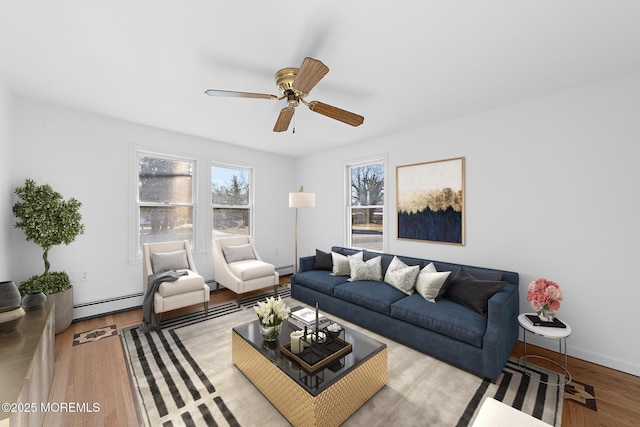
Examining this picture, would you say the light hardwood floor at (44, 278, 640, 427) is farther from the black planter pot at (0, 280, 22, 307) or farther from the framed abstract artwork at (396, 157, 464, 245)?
the framed abstract artwork at (396, 157, 464, 245)

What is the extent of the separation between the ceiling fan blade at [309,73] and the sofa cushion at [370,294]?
7.78ft

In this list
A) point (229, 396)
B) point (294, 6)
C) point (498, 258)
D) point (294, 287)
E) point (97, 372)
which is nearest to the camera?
point (294, 6)

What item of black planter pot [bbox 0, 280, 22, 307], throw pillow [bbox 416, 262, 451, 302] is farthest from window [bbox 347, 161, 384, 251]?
black planter pot [bbox 0, 280, 22, 307]

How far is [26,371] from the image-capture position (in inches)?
53.6

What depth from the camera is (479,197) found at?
3252 mm

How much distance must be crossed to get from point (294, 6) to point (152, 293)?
11.1 ft

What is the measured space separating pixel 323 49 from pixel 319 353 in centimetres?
239

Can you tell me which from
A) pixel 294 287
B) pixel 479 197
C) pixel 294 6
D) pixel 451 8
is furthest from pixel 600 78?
pixel 294 287

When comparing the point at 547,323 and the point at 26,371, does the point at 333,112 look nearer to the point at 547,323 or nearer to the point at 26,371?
the point at 26,371

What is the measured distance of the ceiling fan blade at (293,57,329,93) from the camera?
160cm

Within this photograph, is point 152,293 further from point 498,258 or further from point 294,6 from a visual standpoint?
point 498,258

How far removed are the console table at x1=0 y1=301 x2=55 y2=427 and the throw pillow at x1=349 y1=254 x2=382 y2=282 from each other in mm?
3097

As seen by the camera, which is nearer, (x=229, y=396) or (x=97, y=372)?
(x=229, y=396)

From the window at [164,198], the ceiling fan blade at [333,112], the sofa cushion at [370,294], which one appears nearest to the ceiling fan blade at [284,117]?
the ceiling fan blade at [333,112]
